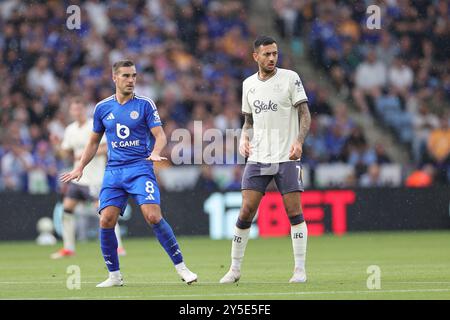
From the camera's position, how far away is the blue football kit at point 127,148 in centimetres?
1168

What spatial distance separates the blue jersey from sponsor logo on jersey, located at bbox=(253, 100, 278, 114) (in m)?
1.07

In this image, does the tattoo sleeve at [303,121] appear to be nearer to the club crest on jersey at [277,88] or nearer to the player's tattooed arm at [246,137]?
the club crest on jersey at [277,88]

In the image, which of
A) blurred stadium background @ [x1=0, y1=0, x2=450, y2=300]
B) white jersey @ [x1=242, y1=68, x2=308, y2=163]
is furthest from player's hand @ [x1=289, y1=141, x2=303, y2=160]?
blurred stadium background @ [x1=0, y1=0, x2=450, y2=300]

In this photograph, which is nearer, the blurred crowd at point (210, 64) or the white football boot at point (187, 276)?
the white football boot at point (187, 276)

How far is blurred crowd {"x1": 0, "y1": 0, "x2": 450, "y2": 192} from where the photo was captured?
956 inches

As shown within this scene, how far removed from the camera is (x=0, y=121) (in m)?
24.5

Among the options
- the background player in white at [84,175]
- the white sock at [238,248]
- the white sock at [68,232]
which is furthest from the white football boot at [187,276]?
the white sock at [68,232]

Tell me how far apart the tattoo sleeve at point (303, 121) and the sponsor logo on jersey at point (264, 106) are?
0.24 m

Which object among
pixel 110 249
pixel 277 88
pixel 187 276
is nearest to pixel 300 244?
pixel 187 276

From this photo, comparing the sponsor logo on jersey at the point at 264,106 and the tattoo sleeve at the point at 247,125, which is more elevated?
the sponsor logo on jersey at the point at 264,106

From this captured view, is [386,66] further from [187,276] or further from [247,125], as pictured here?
[187,276]

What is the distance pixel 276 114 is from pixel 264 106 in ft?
0.50

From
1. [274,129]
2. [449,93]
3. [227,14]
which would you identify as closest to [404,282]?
[274,129]
